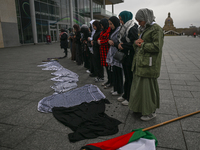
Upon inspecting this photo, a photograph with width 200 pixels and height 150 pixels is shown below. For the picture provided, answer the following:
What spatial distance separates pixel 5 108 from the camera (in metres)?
3.38

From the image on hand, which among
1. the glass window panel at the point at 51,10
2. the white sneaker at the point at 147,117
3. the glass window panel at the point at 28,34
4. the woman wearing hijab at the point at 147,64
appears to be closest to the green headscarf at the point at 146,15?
the woman wearing hijab at the point at 147,64

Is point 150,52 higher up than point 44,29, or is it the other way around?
point 44,29

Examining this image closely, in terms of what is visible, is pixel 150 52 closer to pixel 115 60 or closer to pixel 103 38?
pixel 115 60

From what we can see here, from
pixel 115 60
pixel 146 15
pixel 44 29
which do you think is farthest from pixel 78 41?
pixel 44 29

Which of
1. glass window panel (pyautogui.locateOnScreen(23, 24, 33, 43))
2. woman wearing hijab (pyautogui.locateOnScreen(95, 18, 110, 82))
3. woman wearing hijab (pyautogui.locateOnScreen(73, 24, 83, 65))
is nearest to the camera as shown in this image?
woman wearing hijab (pyautogui.locateOnScreen(95, 18, 110, 82))

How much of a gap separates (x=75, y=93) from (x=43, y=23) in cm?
2025

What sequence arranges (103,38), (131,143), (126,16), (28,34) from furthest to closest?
1. (28,34)
2. (103,38)
3. (126,16)
4. (131,143)

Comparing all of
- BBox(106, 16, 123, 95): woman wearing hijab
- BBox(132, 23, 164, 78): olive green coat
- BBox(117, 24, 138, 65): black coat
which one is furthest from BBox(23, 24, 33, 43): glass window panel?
BBox(132, 23, 164, 78): olive green coat

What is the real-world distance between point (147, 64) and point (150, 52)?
190mm

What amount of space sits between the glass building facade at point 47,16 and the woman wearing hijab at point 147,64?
1914 centimetres

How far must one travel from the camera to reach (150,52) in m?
2.53

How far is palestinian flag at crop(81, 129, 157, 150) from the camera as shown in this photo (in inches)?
78.0

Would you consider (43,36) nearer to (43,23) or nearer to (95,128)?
(43,23)

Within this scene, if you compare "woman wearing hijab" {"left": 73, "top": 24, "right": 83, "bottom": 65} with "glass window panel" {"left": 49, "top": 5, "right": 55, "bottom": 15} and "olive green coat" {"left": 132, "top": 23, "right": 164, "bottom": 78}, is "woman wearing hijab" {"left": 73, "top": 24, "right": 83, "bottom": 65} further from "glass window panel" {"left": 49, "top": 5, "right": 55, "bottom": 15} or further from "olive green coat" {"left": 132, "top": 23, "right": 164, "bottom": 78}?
"glass window panel" {"left": 49, "top": 5, "right": 55, "bottom": 15}
